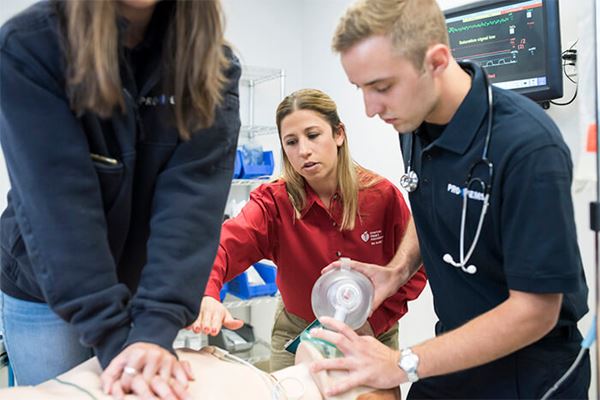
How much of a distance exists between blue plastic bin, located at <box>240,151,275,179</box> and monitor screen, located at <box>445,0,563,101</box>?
123 cm

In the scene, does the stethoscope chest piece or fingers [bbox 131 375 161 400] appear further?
the stethoscope chest piece

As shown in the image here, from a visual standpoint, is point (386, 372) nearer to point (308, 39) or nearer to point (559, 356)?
point (559, 356)

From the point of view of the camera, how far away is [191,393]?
81cm

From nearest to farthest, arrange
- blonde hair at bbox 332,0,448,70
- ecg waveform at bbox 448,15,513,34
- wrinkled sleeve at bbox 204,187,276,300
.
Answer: blonde hair at bbox 332,0,448,70, wrinkled sleeve at bbox 204,187,276,300, ecg waveform at bbox 448,15,513,34

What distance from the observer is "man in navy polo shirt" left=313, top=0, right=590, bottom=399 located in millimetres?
889

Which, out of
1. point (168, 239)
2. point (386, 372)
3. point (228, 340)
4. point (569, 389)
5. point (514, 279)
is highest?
point (168, 239)

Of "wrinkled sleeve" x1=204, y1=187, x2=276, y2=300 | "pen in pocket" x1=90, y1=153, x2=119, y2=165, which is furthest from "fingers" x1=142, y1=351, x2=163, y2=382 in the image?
"wrinkled sleeve" x1=204, y1=187, x2=276, y2=300

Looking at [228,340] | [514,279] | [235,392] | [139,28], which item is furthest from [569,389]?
[228,340]

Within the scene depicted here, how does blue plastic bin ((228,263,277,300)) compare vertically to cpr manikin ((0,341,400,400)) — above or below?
below

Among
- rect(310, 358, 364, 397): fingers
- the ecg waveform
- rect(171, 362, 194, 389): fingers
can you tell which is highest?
the ecg waveform

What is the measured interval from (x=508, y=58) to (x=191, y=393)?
1700 mm

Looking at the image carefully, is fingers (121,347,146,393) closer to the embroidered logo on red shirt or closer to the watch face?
the watch face

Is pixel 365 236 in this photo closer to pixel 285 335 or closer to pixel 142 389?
pixel 285 335

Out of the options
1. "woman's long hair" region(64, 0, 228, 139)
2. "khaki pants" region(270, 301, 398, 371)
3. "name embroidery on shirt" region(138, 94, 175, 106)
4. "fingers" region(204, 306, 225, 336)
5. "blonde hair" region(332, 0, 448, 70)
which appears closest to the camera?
"woman's long hair" region(64, 0, 228, 139)
